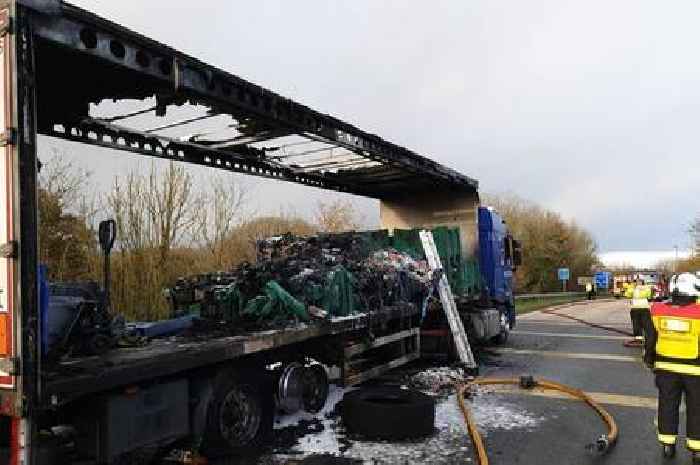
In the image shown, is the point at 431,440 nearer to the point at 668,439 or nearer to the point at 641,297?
the point at 668,439

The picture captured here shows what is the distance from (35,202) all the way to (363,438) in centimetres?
384

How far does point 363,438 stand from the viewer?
5.88m

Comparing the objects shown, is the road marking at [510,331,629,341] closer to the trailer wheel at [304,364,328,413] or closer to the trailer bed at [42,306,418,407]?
the trailer wheel at [304,364,328,413]

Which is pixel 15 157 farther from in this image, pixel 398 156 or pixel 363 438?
pixel 398 156

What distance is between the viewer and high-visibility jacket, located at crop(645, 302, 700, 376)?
528cm

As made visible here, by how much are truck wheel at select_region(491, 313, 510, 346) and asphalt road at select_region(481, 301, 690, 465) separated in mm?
236

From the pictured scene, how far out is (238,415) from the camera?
17.3 feet

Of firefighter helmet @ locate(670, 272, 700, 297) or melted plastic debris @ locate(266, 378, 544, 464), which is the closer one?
melted plastic debris @ locate(266, 378, 544, 464)

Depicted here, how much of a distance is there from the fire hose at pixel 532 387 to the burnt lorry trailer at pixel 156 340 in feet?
3.92

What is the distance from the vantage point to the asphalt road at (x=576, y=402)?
5.53 meters

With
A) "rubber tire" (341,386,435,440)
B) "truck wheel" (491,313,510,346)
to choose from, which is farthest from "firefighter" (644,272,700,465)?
"truck wheel" (491,313,510,346)

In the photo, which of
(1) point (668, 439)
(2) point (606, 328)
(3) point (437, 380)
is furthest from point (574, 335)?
(1) point (668, 439)

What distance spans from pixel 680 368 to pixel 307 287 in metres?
3.74

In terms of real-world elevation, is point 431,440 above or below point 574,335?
above
